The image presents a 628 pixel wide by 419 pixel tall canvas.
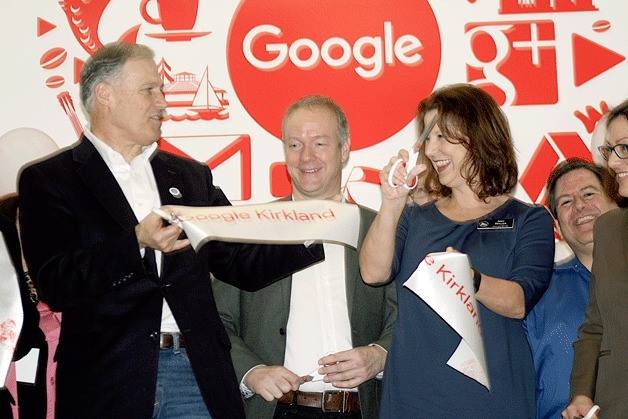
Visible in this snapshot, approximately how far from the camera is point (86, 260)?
2617 mm

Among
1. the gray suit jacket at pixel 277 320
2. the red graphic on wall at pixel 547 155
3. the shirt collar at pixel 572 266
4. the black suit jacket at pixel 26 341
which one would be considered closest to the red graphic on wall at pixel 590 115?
the red graphic on wall at pixel 547 155

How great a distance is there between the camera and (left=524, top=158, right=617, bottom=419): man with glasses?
3.23m

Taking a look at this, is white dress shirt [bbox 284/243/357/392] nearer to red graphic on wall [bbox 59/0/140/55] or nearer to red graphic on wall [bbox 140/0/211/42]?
red graphic on wall [bbox 140/0/211/42]

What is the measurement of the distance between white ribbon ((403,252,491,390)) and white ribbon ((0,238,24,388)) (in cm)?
121

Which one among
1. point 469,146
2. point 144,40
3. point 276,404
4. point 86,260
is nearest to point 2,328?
point 86,260

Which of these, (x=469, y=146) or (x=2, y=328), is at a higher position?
(x=469, y=146)

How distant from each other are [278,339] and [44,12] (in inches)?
87.8

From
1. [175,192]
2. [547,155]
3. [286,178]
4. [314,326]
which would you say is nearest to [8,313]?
[175,192]

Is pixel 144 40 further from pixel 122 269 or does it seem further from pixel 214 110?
pixel 122 269

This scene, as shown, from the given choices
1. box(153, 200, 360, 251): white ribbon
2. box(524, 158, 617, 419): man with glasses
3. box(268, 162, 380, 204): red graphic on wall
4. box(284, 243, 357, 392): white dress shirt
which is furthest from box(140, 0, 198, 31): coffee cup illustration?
box(524, 158, 617, 419): man with glasses

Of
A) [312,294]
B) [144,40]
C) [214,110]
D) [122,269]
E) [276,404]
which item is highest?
[144,40]

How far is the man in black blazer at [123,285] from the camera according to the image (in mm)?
2631

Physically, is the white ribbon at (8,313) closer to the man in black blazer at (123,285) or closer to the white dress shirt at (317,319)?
the man in black blazer at (123,285)

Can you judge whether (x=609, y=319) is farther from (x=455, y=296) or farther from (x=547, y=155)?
(x=547, y=155)
